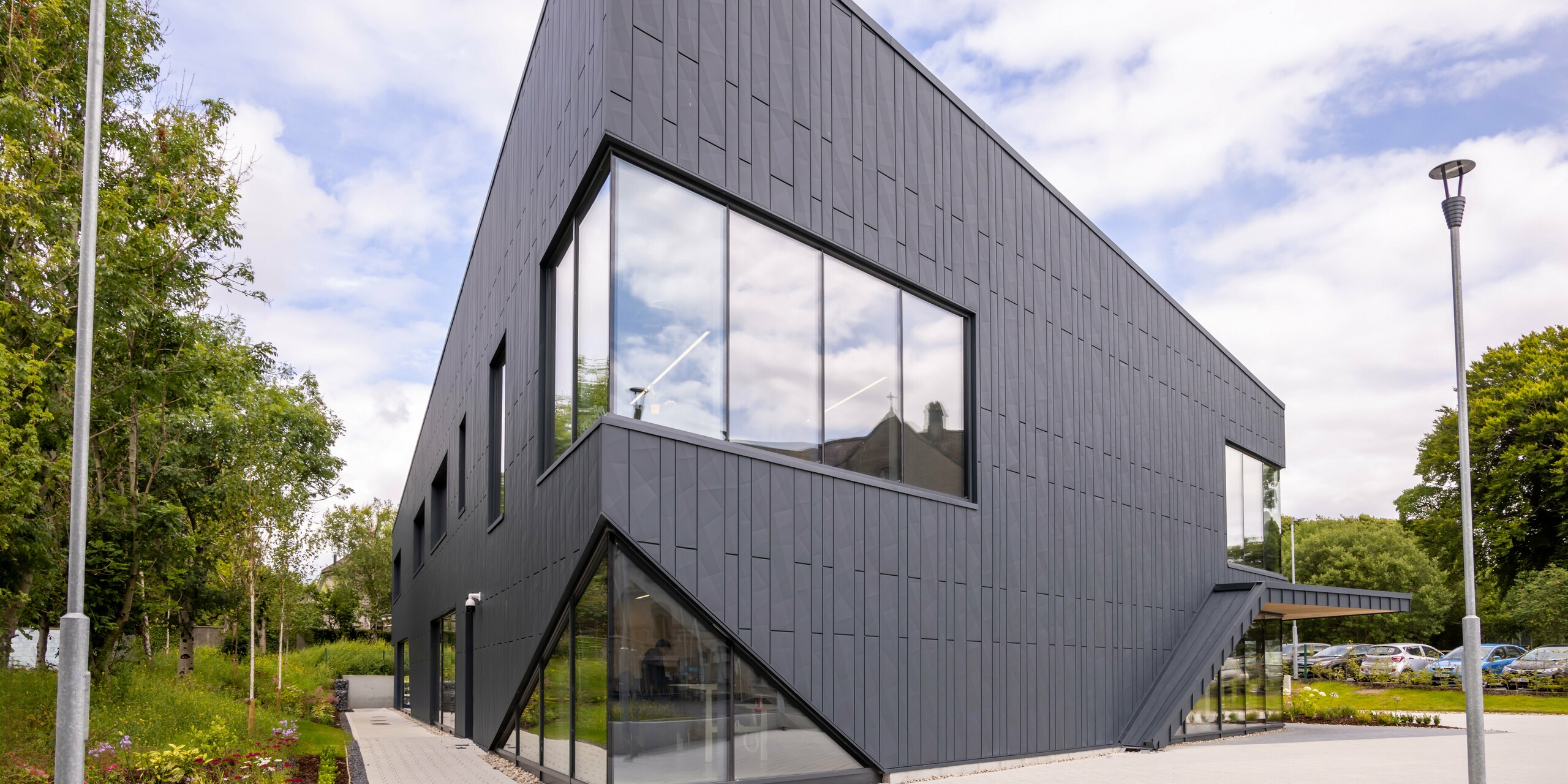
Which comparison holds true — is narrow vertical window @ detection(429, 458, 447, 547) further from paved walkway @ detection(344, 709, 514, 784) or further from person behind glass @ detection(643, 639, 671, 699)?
person behind glass @ detection(643, 639, 671, 699)

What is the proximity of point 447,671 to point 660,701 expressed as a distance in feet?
44.7

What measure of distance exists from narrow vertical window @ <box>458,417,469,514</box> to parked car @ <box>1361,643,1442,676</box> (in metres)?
28.7

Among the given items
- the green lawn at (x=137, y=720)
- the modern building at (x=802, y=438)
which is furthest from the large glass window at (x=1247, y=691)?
the green lawn at (x=137, y=720)

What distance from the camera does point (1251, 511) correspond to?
20703 millimetres

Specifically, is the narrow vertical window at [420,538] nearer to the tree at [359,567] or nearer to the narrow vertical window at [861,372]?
the narrow vertical window at [861,372]

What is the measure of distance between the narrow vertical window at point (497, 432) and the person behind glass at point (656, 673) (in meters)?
6.58

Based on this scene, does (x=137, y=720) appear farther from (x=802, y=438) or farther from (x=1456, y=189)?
(x=1456, y=189)

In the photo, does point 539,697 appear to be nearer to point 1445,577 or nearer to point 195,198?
point 195,198

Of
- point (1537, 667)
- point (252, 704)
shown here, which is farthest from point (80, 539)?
point (1537, 667)

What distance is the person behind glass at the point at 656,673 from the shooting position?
8.55 m

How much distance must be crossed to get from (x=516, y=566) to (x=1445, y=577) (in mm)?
42881

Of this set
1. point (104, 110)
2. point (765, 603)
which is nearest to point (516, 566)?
point (765, 603)

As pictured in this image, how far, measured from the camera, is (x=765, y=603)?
955 centimetres

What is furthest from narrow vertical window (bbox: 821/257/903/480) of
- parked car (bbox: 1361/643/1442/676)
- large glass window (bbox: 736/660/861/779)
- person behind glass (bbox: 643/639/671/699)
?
parked car (bbox: 1361/643/1442/676)
